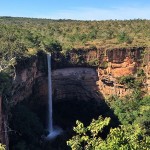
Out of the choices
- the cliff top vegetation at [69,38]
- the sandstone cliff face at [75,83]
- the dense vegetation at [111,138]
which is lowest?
the sandstone cliff face at [75,83]

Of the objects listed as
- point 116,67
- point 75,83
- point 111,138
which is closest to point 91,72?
point 75,83

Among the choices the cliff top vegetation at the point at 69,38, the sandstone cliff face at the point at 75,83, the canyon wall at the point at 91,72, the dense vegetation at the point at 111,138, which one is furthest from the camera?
the sandstone cliff face at the point at 75,83

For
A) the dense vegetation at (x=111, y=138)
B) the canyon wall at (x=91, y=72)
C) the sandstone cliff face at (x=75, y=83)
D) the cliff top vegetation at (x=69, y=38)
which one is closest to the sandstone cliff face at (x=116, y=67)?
the canyon wall at (x=91, y=72)

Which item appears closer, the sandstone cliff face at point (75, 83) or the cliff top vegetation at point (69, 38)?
the cliff top vegetation at point (69, 38)

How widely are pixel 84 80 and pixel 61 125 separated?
3839 millimetres

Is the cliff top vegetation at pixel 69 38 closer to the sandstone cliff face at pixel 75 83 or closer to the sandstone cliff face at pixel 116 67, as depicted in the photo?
the sandstone cliff face at pixel 116 67

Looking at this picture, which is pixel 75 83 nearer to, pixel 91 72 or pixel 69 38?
pixel 91 72

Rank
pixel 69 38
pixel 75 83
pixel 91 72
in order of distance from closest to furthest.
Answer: pixel 75 83 < pixel 91 72 < pixel 69 38

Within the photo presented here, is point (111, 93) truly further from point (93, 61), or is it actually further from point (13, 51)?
point (13, 51)

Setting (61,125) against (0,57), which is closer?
(0,57)

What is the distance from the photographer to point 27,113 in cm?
2522

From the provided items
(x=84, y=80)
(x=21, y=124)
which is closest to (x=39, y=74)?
(x=84, y=80)

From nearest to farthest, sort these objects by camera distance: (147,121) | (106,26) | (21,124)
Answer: (21,124) → (147,121) → (106,26)

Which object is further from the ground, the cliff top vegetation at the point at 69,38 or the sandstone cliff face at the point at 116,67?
the cliff top vegetation at the point at 69,38
